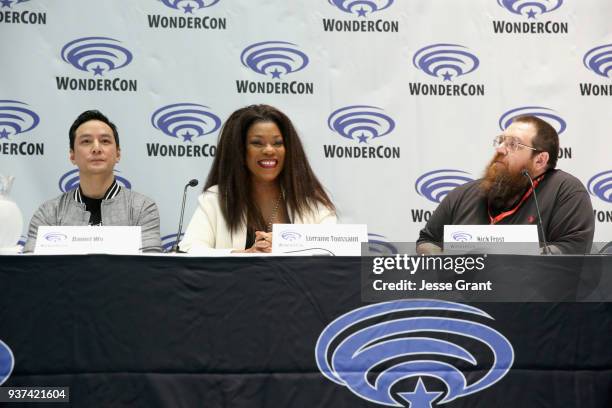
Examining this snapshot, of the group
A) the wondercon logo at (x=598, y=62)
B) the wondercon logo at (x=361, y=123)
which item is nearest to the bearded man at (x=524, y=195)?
the wondercon logo at (x=361, y=123)

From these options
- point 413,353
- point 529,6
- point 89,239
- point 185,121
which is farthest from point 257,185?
point 529,6

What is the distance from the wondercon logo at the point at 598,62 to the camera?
182 inches

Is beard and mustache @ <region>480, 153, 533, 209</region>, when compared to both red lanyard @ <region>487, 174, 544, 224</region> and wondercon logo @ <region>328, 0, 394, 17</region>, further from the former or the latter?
wondercon logo @ <region>328, 0, 394, 17</region>

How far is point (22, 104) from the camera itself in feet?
14.4

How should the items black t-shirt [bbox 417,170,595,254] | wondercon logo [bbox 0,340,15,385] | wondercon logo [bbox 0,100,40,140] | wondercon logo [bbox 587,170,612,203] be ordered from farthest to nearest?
1. wondercon logo [bbox 587,170,612,203]
2. wondercon logo [bbox 0,100,40,140]
3. black t-shirt [bbox 417,170,595,254]
4. wondercon logo [bbox 0,340,15,385]

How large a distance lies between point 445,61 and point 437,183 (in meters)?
0.81

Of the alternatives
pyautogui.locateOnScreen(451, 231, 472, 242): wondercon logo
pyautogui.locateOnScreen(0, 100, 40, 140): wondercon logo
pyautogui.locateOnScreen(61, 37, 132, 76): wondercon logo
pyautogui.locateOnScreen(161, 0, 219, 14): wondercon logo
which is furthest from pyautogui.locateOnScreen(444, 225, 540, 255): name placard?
pyautogui.locateOnScreen(0, 100, 40, 140): wondercon logo

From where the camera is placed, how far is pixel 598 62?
4641 millimetres

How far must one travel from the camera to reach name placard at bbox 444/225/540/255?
263cm

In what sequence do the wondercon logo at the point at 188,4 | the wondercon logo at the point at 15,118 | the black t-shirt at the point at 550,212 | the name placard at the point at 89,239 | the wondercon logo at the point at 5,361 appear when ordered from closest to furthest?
1. the wondercon logo at the point at 5,361
2. the name placard at the point at 89,239
3. the black t-shirt at the point at 550,212
4. the wondercon logo at the point at 15,118
5. the wondercon logo at the point at 188,4

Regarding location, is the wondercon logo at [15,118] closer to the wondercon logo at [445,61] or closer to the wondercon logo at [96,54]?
the wondercon logo at [96,54]

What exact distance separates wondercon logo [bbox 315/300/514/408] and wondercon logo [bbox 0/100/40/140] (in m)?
2.85

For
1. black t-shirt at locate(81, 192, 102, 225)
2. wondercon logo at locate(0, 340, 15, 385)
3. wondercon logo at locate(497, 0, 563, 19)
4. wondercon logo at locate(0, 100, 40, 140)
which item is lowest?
wondercon logo at locate(0, 340, 15, 385)

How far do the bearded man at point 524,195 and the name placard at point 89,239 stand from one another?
1576 millimetres
